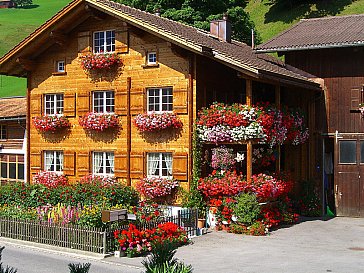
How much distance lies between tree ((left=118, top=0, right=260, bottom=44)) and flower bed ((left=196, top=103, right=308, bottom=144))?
64.6 ft

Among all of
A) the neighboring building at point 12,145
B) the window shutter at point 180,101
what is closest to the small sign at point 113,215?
the window shutter at point 180,101

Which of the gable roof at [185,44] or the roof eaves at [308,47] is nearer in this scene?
the gable roof at [185,44]

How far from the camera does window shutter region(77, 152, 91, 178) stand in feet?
79.4

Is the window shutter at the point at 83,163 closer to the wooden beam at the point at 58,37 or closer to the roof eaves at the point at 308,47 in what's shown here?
the wooden beam at the point at 58,37

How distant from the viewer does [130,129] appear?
2305cm

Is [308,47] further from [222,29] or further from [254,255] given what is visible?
[254,255]

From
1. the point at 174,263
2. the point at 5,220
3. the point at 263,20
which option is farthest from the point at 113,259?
the point at 263,20

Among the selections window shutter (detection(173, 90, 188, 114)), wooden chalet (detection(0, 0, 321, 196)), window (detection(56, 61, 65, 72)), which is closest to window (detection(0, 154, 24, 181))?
wooden chalet (detection(0, 0, 321, 196))

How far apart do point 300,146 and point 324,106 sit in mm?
1948

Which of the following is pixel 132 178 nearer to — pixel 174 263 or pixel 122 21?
pixel 122 21

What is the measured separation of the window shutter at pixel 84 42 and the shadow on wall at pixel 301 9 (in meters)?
38.8

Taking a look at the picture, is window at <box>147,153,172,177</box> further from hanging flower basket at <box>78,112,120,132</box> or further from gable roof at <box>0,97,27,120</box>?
gable roof at <box>0,97,27,120</box>

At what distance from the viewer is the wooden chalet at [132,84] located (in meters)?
21.4

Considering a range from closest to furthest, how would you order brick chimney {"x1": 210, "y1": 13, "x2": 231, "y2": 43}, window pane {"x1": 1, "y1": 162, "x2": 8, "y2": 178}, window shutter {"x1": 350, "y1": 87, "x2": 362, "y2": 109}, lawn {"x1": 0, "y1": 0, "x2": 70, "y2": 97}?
window shutter {"x1": 350, "y1": 87, "x2": 362, "y2": 109}
brick chimney {"x1": 210, "y1": 13, "x2": 231, "y2": 43}
window pane {"x1": 1, "y1": 162, "x2": 8, "y2": 178}
lawn {"x1": 0, "y1": 0, "x2": 70, "y2": 97}
